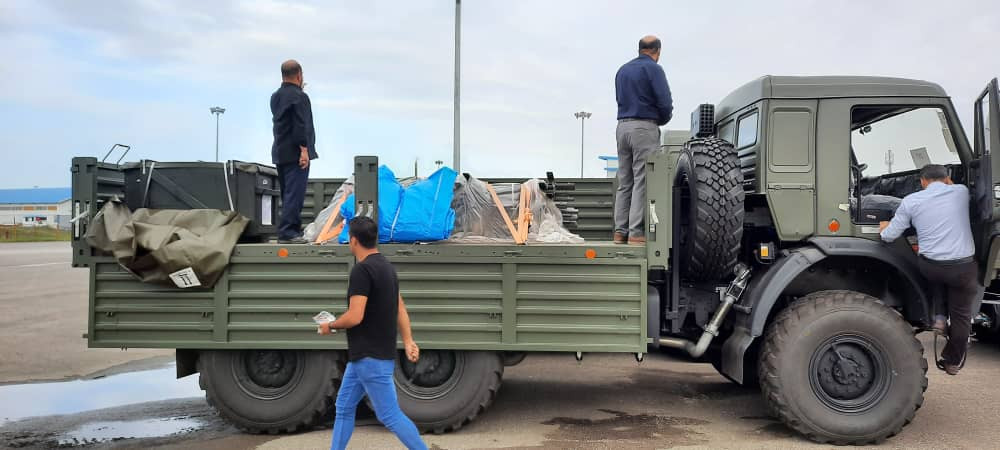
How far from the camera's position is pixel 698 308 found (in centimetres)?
602

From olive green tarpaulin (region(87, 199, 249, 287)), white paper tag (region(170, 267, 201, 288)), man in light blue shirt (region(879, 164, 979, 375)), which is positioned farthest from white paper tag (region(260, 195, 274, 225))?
man in light blue shirt (region(879, 164, 979, 375))

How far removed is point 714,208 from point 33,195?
385ft

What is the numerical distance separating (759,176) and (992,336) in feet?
20.2

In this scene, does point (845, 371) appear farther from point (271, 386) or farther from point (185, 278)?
point (185, 278)

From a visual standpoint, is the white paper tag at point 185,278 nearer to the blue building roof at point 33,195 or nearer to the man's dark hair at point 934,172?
the man's dark hair at point 934,172

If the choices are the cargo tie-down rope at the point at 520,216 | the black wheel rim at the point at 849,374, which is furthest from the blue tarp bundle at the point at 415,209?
the black wheel rim at the point at 849,374

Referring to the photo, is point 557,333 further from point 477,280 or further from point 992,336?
point 992,336

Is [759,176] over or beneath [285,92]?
beneath

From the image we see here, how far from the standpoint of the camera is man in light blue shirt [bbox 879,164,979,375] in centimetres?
527

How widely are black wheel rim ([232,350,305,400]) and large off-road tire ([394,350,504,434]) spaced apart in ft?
2.77

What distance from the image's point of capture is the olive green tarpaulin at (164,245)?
5367mm

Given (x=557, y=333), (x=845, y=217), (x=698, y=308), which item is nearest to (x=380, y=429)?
(x=557, y=333)

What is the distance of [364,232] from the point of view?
166 inches

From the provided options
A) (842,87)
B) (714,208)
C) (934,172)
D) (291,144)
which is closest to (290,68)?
(291,144)
